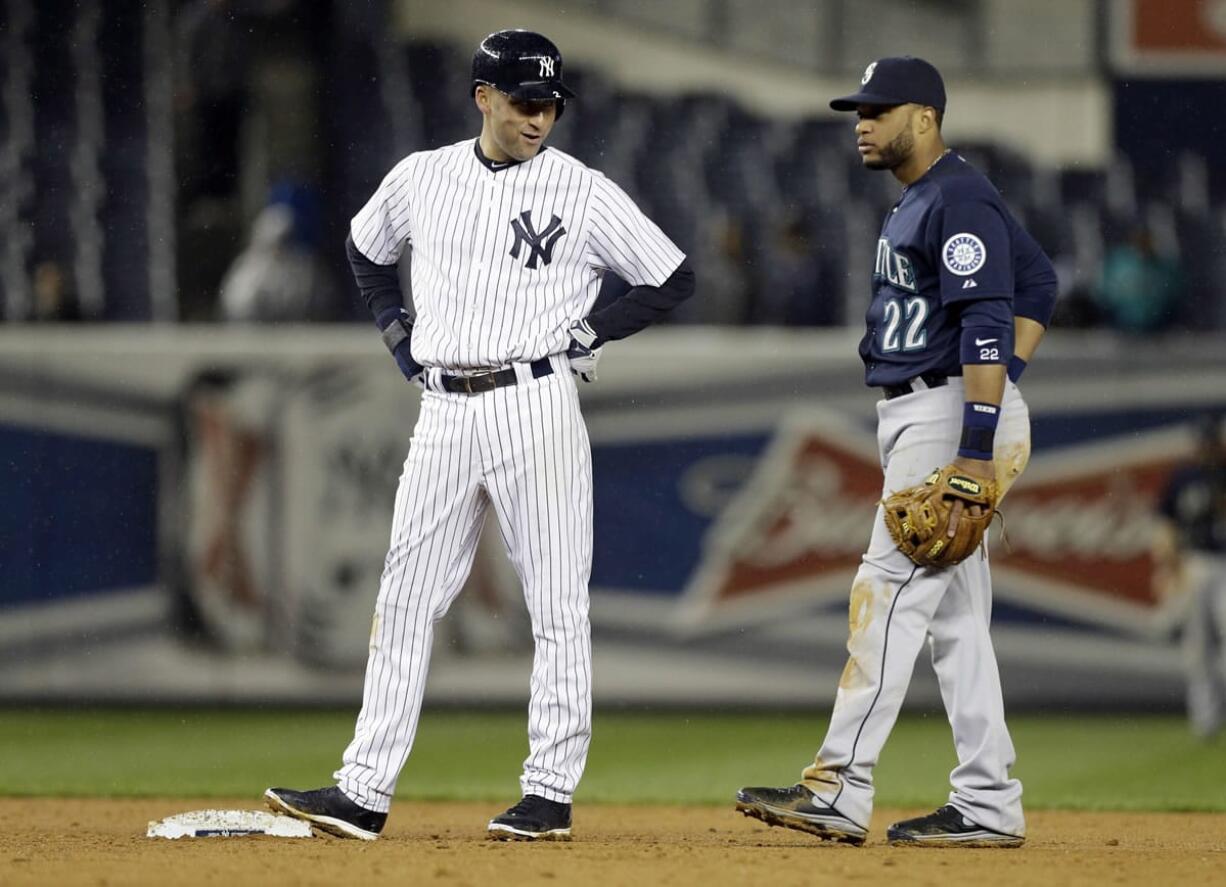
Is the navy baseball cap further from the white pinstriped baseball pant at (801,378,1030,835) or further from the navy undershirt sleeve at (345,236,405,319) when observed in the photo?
the navy undershirt sleeve at (345,236,405,319)

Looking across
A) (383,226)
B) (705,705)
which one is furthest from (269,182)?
(383,226)

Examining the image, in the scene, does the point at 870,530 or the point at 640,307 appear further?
the point at 870,530

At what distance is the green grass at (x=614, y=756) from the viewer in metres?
7.34

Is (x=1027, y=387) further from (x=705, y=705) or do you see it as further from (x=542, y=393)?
(x=542, y=393)

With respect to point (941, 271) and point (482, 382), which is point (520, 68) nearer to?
point (482, 382)

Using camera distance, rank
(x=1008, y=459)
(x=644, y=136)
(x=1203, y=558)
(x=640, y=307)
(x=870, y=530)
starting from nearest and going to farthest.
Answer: (x=1008, y=459)
(x=640, y=307)
(x=1203, y=558)
(x=870, y=530)
(x=644, y=136)

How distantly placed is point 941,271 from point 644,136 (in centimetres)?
915

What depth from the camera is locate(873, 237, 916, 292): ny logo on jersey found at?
15.6 ft

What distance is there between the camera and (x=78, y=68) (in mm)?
13203

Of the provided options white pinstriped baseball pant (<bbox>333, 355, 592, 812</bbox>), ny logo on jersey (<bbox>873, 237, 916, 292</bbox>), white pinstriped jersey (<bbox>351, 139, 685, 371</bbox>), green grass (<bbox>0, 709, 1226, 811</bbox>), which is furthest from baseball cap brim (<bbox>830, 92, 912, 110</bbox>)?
green grass (<bbox>0, 709, 1226, 811</bbox>)

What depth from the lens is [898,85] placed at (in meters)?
4.73

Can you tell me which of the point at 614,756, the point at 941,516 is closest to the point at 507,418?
the point at 941,516

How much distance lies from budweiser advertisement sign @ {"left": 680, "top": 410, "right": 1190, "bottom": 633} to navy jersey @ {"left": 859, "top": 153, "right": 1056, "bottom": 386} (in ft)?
17.4

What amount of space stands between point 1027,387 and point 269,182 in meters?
4.99
